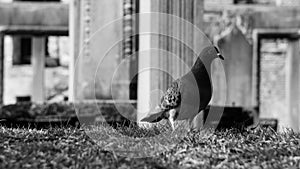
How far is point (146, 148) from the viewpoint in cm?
502

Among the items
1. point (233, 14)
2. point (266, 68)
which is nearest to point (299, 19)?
point (233, 14)

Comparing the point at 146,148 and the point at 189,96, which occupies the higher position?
the point at 189,96

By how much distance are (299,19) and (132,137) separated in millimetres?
11263

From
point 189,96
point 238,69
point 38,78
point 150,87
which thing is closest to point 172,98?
point 189,96

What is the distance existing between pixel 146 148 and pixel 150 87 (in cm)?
332

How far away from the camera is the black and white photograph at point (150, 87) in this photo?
4929 mm

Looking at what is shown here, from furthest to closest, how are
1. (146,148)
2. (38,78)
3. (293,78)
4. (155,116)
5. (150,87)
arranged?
(38,78)
(293,78)
(150,87)
(155,116)
(146,148)

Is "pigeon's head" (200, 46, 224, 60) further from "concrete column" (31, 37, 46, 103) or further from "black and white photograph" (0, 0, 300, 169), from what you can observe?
"concrete column" (31, 37, 46, 103)

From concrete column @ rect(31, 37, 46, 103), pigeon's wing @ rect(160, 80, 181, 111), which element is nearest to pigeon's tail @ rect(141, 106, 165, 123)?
pigeon's wing @ rect(160, 80, 181, 111)

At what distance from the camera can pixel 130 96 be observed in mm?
11383

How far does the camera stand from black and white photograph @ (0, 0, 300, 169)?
4.93 meters

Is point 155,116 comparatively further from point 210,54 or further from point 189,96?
point 210,54

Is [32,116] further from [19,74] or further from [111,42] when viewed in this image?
[19,74]

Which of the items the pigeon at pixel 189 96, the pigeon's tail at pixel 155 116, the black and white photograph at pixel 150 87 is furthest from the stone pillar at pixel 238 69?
the pigeon at pixel 189 96
